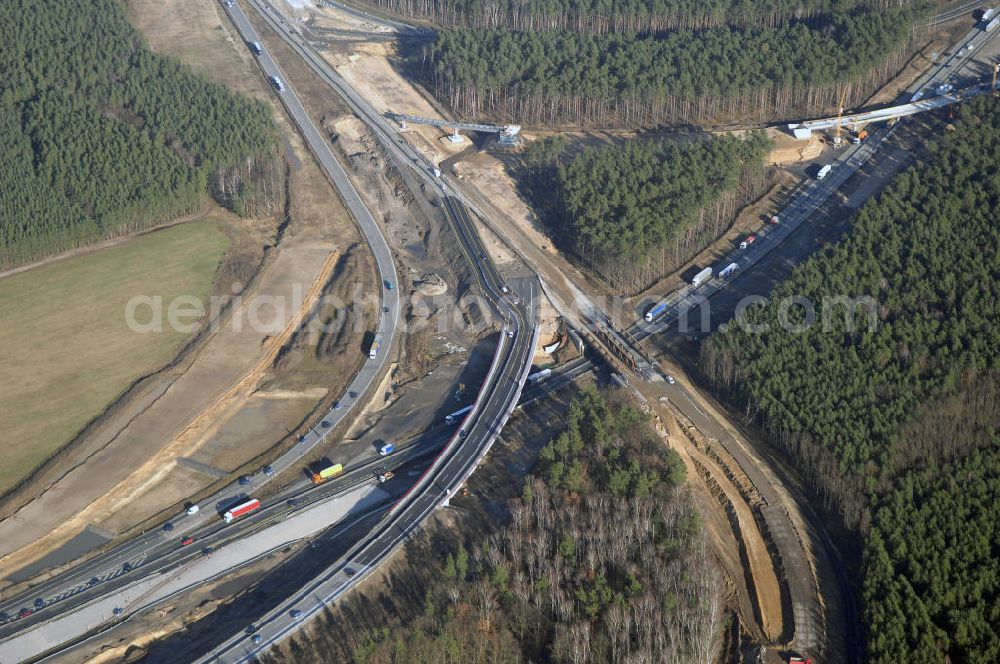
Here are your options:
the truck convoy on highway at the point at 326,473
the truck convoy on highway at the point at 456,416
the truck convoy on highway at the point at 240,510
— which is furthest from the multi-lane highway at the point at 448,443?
the truck convoy on highway at the point at 240,510

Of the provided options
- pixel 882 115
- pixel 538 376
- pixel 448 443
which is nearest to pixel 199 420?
pixel 448 443

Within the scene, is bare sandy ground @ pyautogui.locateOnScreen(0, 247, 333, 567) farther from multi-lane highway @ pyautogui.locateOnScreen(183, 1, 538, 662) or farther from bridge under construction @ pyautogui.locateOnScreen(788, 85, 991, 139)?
bridge under construction @ pyautogui.locateOnScreen(788, 85, 991, 139)

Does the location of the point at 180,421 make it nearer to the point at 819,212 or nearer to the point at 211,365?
the point at 211,365

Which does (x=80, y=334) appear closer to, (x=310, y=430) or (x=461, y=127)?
(x=310, y=430)

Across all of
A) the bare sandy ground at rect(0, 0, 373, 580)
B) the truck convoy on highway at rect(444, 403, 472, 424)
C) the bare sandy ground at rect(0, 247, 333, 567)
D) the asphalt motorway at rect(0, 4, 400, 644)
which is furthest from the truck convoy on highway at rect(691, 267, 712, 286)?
the bare sandy ground at rect(0, 247, 333, 567)

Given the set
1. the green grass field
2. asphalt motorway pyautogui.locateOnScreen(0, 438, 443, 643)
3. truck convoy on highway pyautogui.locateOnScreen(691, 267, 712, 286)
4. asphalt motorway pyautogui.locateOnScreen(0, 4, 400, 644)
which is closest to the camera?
asphalt motorway pyautogui.locateOnScreen(0, 438, 443, 643)

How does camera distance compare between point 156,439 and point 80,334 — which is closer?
point 156,439

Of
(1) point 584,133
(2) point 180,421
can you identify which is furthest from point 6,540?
(1) point 584,133
